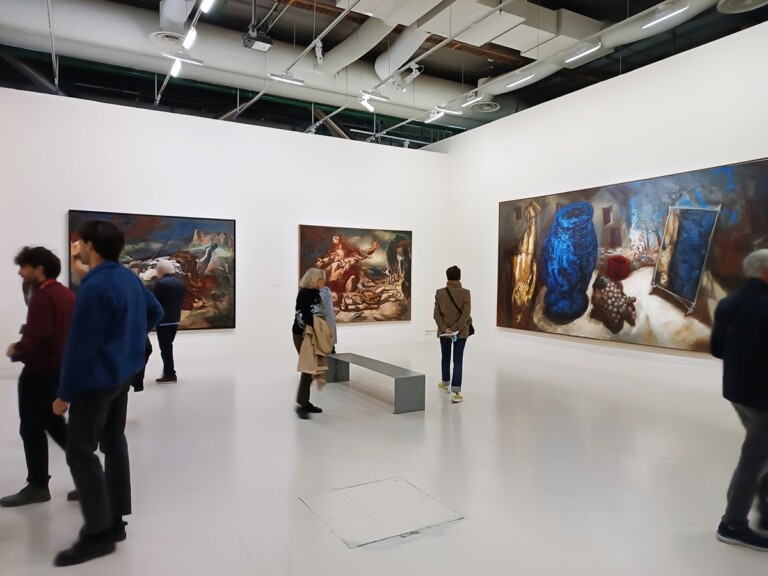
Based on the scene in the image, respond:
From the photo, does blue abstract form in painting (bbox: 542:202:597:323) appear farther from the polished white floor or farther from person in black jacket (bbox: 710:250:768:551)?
person in black jacket (bbox: 710:250:768:551)

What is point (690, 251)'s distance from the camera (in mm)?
7969

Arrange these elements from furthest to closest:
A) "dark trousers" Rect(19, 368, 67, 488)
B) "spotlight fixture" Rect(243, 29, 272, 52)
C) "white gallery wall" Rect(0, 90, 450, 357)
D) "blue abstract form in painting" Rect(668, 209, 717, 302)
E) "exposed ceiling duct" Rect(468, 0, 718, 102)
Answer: "white gallery wall" Rect(0, 90, 450, 357)
"spotlight fixture" Rect(243, 29, 272, 52)
"blue abstract form in painting" Rect(668, 209, 717, 302)
"exposed ceiling duct" Rect(468, 0, 718, 102)
"dark trousers" Rect(19, 368, 67, 488)

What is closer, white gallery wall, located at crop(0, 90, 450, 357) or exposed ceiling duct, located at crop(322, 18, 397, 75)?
white gallery wall, located at crop(0, 90, 450, 357)

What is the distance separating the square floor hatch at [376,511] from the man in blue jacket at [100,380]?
1.43 metres

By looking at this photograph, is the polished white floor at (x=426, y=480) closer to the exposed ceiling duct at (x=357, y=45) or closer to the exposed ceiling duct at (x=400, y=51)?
the exposed ceiling duct at (x=400, y=51)

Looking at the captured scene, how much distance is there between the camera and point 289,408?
6586 mm

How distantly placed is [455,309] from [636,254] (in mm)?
4025

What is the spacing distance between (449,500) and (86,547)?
257 cm

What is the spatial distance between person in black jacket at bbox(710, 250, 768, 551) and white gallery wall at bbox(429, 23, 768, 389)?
5.13 metres

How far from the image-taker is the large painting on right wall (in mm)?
7508

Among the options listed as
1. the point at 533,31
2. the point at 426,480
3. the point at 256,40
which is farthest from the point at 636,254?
the point at 256,40

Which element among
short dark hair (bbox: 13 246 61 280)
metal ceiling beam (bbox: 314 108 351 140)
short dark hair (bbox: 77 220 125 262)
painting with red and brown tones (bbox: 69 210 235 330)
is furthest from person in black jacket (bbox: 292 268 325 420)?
metal ceiling beam (bbox: 314 108 351 140)

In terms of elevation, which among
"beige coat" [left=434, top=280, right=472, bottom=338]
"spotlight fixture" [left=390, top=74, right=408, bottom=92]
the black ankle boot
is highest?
"spotlight fixture" [left=390, top=74, right=408, bottom=92]

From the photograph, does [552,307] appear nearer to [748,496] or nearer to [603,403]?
[603,403]
